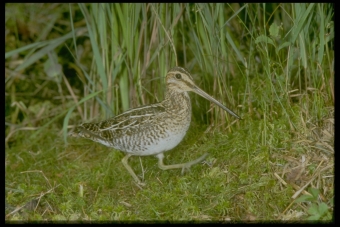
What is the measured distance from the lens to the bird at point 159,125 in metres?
5.92

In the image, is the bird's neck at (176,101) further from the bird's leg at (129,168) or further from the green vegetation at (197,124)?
the bird's leg at (129,168)

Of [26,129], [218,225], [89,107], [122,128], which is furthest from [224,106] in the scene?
[26,129]

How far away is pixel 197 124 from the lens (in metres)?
6.68

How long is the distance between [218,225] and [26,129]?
9.63ft

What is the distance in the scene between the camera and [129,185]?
609 centimetres

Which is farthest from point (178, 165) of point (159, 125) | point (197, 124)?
point (197, 124)

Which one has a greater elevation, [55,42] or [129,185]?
[55,42]

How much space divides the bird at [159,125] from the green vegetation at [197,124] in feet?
0.75

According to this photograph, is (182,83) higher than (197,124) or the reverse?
higher

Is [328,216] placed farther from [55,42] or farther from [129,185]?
[55,42]

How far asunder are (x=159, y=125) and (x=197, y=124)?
2.62ft

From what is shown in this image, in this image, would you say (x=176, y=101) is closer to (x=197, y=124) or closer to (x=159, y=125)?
(x=159, y=125)

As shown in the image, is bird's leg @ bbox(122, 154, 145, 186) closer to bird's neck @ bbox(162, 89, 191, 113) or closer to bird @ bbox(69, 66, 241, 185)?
bird @ bbox(69, 66, 241, 185)

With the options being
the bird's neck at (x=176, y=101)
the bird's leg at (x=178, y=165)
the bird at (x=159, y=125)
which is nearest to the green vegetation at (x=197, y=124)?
the bird's leg at (x=178, y=165)
